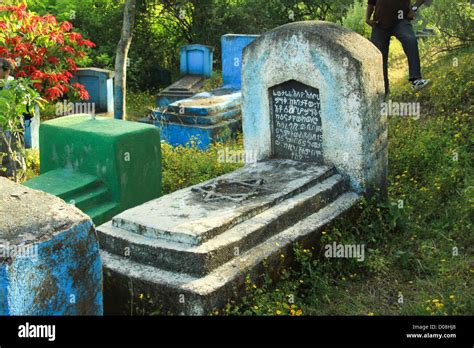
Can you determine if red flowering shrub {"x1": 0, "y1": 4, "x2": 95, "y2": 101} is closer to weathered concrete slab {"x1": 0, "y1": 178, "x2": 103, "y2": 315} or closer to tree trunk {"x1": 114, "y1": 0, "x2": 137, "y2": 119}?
tree trunk {"x1": 114, "y1": 0, "x2": 137, "y2": 119}

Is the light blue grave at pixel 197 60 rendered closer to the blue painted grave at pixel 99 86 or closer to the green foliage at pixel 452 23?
the blue painted grave at pixel 99 86

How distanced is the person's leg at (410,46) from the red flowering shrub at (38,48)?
4.65m

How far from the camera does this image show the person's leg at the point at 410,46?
26.6ft

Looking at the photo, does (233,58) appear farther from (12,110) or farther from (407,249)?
(407,249)

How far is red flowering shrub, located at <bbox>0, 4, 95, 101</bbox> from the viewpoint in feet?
30.6

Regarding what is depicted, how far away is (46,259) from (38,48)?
22.0 feet

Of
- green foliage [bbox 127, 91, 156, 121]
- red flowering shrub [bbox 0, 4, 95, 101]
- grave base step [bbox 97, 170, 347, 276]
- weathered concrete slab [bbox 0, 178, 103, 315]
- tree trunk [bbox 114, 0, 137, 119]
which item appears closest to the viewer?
weathered concrete slab [bbox 0, 178, 103, 315]

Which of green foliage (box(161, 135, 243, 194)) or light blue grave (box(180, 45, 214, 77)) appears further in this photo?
light blue grave (box(180, 45, 214, 77))

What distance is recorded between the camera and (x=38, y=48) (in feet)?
31.9

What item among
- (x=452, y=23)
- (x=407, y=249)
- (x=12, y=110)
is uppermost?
(x=452, y=23)

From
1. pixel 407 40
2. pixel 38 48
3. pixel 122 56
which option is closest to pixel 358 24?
pixel 407 40

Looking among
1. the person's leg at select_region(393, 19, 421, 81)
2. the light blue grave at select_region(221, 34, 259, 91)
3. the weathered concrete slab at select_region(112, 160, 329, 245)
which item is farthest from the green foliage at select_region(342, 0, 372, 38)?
the weathered concrete slab at select_region(112, 160, 329, 245)

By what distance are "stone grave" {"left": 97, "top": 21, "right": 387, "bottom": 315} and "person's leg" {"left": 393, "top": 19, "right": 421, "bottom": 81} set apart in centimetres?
185
